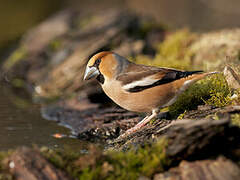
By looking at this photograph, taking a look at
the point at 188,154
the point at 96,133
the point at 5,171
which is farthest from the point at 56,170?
the point at 96,133

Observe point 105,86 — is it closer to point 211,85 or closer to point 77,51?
point 211,85

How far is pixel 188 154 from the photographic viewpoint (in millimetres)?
3729

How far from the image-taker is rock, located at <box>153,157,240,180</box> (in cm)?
353

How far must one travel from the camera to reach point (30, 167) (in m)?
3.62

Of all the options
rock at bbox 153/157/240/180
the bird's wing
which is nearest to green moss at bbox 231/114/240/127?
rock at bbox 153/157/240/180

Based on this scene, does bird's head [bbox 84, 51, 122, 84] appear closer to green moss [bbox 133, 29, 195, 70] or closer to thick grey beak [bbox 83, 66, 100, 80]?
thick grey beak [bbox 83, 66, 100, 80]

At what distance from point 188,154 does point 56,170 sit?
4.27ft

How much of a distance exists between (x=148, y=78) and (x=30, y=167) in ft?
7.82

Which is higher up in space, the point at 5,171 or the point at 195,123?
the point at 195,123

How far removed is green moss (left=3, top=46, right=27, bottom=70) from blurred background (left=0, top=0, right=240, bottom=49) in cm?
239

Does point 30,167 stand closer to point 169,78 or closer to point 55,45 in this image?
point 169,78

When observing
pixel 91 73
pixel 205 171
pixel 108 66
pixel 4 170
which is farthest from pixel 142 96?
pixel 4 170

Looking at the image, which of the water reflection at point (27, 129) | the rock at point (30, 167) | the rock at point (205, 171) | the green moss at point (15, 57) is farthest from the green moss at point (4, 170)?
the green moss at point (15, 57)

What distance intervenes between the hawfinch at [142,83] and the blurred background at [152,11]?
1039 centimetres
